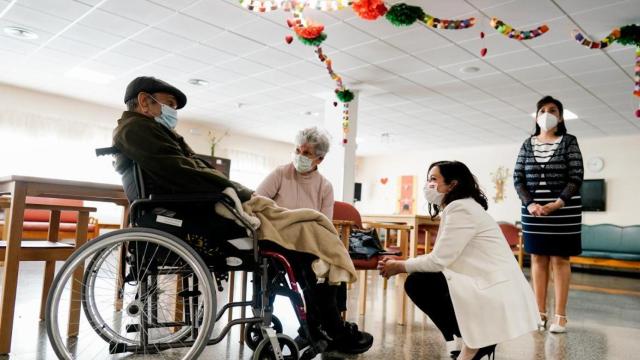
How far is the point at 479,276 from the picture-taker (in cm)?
168

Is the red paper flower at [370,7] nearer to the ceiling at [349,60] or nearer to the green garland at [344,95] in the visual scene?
the ceiling at [349,60]

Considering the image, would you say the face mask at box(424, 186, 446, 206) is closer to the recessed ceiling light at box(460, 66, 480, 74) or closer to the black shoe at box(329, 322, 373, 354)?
the black shoe at box(329, 322, 373, 354)

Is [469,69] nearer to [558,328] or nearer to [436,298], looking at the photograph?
[558,328]

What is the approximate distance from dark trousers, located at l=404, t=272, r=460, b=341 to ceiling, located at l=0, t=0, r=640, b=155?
2667 millimetres

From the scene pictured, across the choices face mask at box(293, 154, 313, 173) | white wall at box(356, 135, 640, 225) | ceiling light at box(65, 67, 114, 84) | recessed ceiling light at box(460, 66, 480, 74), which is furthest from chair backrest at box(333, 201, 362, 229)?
white wall at box(356, 135, 640, 225)

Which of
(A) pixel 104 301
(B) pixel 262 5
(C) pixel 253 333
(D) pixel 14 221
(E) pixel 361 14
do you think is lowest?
(C) pixel 253 333

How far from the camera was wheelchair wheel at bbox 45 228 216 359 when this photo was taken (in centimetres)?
134

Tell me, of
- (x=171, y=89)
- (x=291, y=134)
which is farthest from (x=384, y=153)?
(x=171, y=89)

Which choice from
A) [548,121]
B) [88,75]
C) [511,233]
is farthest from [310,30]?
[511,233]

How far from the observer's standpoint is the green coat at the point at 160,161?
144 centimetres

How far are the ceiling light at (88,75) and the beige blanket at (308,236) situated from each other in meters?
5.50

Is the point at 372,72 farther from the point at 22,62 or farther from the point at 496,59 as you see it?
the point at 22,62

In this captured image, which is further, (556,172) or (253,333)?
(556,172)

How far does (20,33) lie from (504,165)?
857cm
